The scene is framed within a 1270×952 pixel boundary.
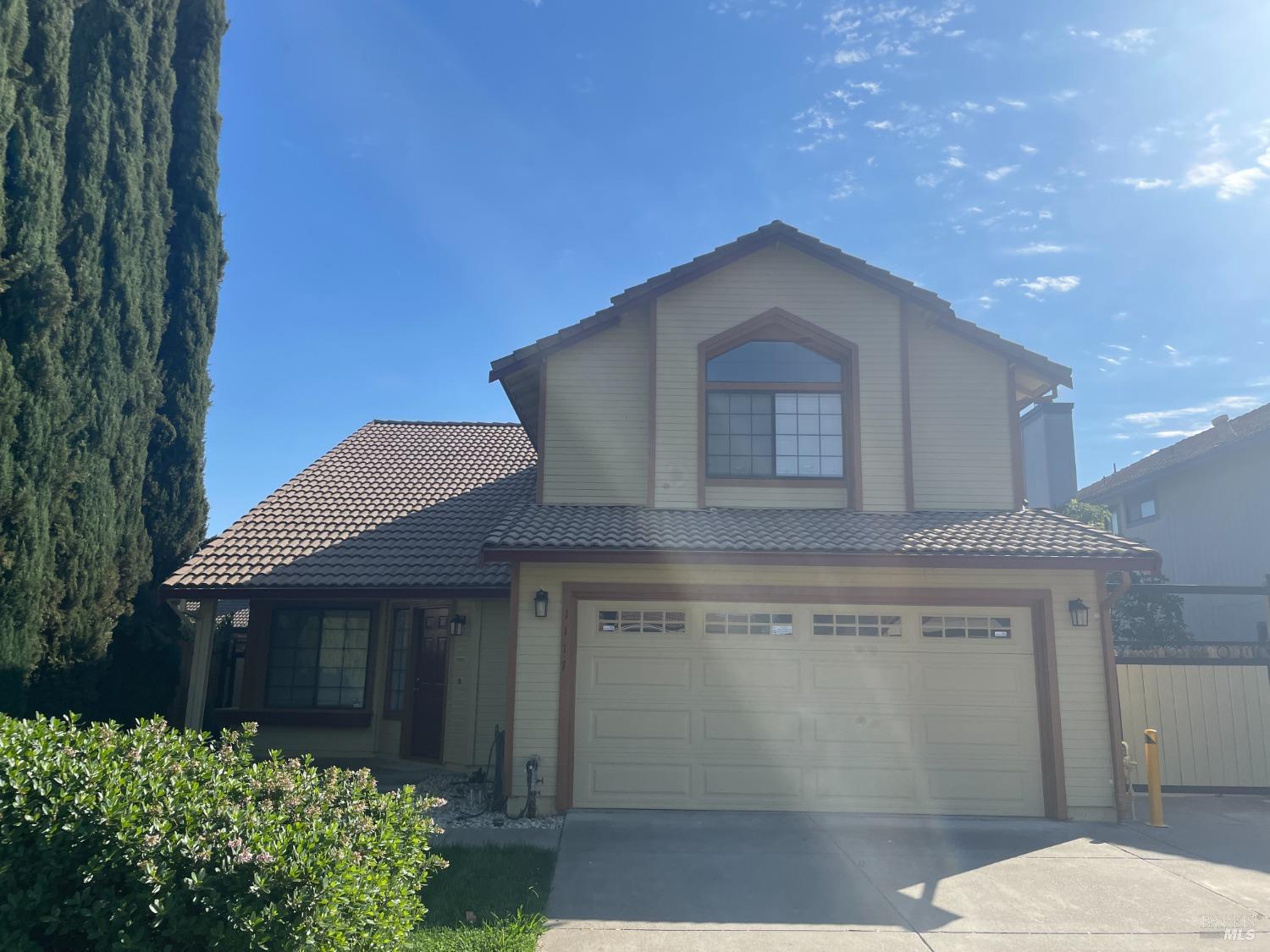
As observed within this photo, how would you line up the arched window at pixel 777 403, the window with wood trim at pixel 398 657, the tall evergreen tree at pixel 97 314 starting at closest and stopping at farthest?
the tall evergreen tree at pixel 97 314, the arched window at pixel 777 403, the window with wood trim at pixel 398 657

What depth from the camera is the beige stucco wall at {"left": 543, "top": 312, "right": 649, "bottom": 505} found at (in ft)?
33.8

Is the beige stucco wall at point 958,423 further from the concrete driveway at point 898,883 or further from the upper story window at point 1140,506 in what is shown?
the upper story window at point 1140,506

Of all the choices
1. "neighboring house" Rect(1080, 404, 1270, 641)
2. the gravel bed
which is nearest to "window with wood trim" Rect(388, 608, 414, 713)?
the gravel bed

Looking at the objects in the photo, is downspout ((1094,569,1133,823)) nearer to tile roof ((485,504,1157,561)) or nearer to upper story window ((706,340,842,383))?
tile roof ((485,504,1157,561))

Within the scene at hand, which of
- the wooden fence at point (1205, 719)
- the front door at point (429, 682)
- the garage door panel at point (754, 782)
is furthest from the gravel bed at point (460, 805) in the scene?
the wooden fence at point (1205, 719)

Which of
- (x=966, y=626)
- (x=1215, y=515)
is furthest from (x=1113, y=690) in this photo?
(x=1215, y=515)

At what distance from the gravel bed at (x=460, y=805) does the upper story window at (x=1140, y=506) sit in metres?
18.0

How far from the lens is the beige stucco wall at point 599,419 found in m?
10.3

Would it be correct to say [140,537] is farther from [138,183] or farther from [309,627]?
[138,183]

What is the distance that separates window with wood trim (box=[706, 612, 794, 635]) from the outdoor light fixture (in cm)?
313

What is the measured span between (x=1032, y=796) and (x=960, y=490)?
143 inches

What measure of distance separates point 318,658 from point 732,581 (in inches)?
280

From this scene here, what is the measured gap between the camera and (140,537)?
12.2m

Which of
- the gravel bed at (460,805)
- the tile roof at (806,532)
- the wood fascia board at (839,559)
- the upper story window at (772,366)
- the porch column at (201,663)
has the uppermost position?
the upper story window at (772,366)
